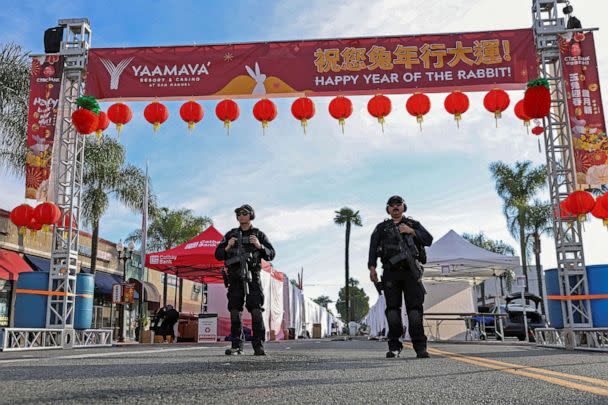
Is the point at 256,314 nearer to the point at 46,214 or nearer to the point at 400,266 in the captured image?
the point at 400,266

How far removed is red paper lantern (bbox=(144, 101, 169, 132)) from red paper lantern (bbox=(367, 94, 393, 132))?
174 inches

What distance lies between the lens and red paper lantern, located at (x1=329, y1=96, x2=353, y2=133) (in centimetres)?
1184

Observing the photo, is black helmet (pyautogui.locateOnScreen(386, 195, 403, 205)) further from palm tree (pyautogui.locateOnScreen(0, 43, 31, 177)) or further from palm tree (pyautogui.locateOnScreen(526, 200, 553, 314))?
palm tree (pyautogui.locateOnScreen(526, 200, 553, 314))

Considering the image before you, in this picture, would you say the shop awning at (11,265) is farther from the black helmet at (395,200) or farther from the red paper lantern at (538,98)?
the red paper lantern at (538,98)

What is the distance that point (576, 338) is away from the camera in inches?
392

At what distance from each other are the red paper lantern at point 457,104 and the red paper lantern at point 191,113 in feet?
17.3

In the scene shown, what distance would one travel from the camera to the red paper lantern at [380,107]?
38.5 ft

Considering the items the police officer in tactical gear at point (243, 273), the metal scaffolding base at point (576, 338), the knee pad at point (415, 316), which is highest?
the police officer in tactical gear at point (243, 273)

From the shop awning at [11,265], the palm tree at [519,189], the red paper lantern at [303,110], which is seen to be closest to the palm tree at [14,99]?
the shop awning at [11,265]

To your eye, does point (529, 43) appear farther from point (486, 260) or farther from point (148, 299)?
point (148, 299)

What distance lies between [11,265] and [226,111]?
12.0 metres

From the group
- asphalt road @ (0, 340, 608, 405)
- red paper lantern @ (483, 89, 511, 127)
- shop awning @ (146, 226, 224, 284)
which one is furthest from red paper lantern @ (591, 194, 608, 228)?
shop awning @ (146, 226, 224, 284)

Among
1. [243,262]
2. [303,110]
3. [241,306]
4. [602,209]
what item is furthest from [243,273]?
[602,209]

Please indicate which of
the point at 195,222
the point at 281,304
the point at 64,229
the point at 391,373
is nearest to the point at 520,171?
the point at 281,304
